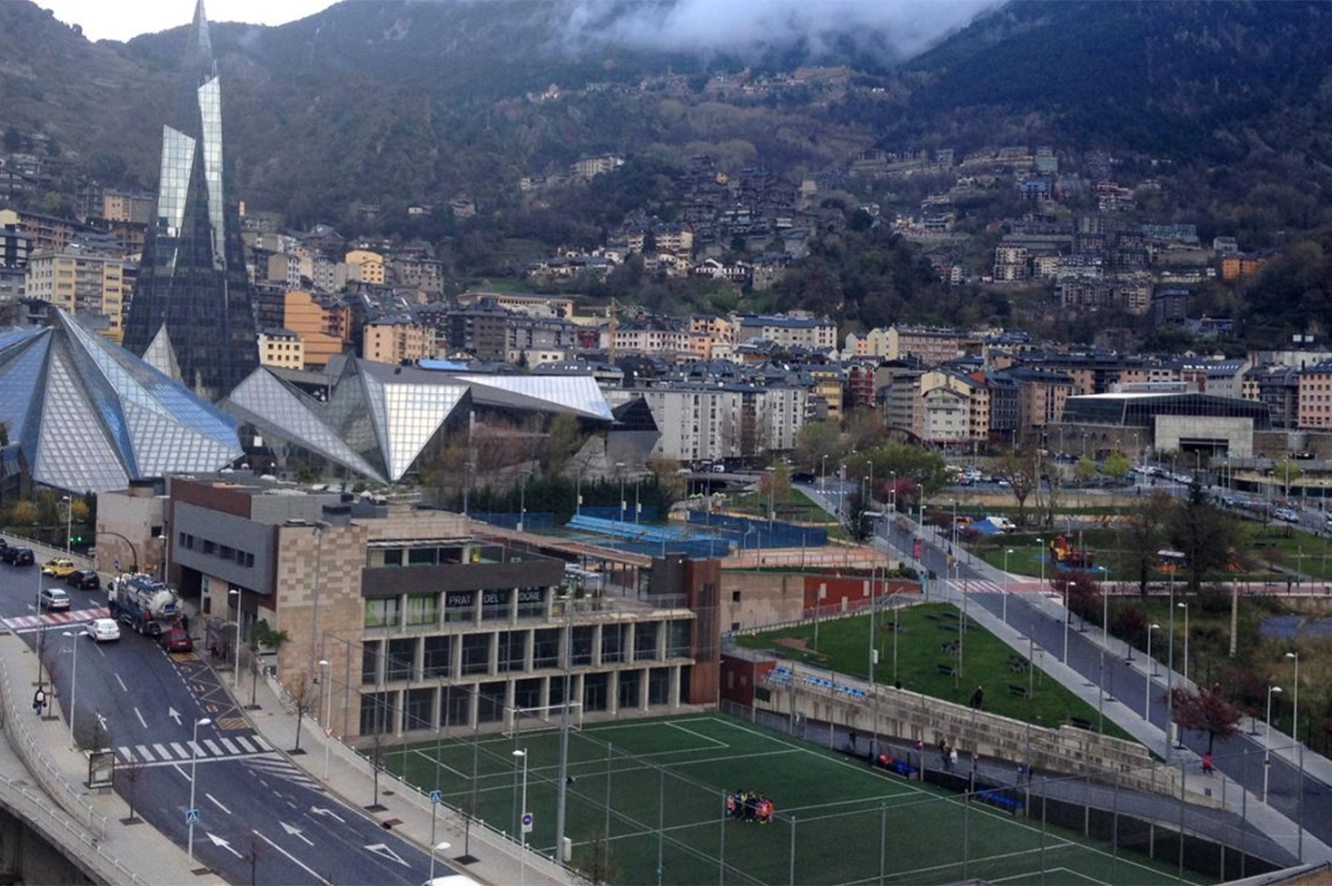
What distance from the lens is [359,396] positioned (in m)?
69.4

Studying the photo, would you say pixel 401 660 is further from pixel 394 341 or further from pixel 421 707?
pixel 394 341

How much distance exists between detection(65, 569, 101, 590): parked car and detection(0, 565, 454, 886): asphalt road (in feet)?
17.3

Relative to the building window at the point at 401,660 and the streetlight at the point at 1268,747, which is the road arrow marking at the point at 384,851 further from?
the streetlight at the point at 1268,747

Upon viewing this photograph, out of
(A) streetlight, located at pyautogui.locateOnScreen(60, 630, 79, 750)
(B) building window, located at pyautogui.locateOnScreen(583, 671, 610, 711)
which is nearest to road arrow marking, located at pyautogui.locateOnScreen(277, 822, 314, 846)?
(A) streetlight, located at pyautogui.locateOnScreen(60, 630, 79, 750)

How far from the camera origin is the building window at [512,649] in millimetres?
35500

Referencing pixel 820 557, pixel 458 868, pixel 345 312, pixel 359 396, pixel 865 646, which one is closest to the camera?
pixel 458 868

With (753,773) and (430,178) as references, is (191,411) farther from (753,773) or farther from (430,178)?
(430,178)

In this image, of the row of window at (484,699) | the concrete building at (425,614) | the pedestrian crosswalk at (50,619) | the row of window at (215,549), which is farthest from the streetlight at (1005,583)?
the pedestrian crosswalk at (50,619)

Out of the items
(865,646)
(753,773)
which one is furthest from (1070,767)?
(865,646)

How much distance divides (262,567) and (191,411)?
106 ft

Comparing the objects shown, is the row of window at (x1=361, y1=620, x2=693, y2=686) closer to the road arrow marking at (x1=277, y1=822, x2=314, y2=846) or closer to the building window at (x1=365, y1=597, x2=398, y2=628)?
the building window at (x1=365, y1=597, x2=398, y2=628)

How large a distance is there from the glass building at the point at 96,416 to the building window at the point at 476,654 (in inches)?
1042

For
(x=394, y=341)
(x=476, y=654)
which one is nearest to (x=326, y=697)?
(x=476, y=654)

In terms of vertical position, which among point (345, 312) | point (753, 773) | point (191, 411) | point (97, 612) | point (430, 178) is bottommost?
point (753, 773)
